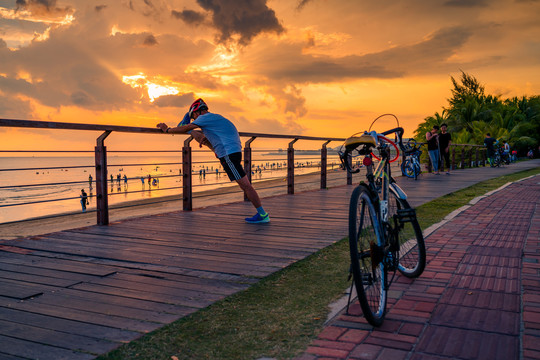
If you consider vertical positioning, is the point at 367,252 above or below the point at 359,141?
below

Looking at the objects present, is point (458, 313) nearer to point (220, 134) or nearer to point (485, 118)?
point (220, 134)

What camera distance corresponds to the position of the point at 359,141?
2.86 meters

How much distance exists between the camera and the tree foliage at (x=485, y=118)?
37000mm

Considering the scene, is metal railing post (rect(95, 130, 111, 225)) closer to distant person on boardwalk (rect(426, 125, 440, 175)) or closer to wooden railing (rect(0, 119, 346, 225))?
wooden railing (rect(0, 119, 346, 225))

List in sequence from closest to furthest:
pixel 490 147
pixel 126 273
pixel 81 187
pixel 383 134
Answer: pixel 383 134 < pixel 126 273 < pixel 490 147 < pixel 81 187

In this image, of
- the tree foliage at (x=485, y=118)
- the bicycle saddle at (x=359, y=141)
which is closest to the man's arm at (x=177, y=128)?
the bicycle saddle at (x=359, y=141)

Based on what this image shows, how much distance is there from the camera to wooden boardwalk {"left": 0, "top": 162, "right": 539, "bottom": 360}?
2.47m

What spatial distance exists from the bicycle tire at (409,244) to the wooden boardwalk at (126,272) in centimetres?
97

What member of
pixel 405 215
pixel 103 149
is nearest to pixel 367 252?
pixel 405 215

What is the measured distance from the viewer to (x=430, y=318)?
107 inches

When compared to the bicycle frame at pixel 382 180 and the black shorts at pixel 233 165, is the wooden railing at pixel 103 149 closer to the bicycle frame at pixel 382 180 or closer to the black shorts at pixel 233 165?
the black shorts at pixel 233 165

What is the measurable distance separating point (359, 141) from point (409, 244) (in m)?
1.23

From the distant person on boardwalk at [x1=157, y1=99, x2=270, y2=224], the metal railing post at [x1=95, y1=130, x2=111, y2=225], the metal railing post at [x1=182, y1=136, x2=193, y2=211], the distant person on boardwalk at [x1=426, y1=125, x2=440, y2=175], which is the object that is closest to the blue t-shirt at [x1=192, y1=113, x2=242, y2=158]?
the distant person on boardwalk at [x1=157, y1=99, x2=270, y2=224]

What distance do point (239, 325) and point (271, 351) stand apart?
14.8 inches
